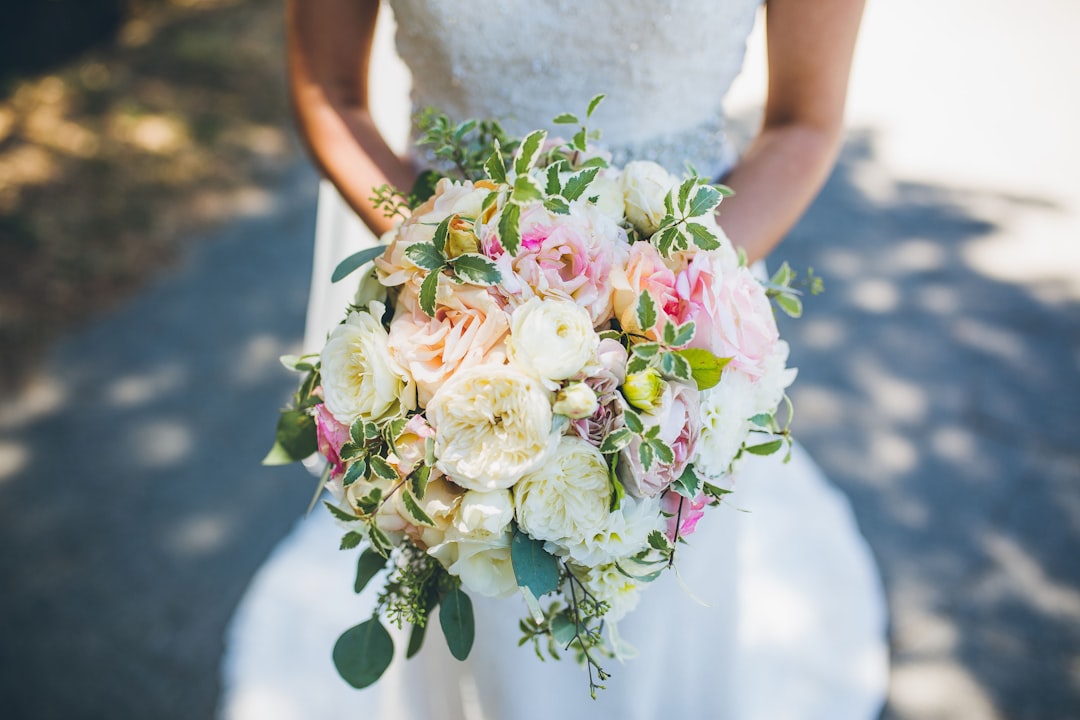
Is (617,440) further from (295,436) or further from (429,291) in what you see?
(295,436)

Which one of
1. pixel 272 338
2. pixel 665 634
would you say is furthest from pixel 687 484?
pixel 272 338

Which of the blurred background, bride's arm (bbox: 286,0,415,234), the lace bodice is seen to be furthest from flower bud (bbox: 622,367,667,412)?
the blurred background

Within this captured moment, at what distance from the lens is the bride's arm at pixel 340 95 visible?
175 centimetres

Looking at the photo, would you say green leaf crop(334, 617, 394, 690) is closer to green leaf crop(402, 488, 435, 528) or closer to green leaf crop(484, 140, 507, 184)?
green leaf crop(402, 488, 435, 528)

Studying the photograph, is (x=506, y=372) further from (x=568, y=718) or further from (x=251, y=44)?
(x=251, y=44)

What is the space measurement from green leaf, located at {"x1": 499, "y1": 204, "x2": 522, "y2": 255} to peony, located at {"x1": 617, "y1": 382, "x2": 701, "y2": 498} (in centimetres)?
26

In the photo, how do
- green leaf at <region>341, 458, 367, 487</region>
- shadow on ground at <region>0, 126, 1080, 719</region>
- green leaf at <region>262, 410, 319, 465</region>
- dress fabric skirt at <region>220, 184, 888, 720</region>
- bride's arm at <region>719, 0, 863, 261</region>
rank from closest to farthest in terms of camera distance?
1. green leaf at <region>341, 458, 367, 487</region>
2. green leaf at <region>262, 410, 319, 465</region>
3. bride's arm at <region>719, 0, 863, 261</region>
4. dress fabric skirt at <region>220, 184, 888, 720</region>
5. shadow on ground at <region>0, 126, 1080, 719</region>

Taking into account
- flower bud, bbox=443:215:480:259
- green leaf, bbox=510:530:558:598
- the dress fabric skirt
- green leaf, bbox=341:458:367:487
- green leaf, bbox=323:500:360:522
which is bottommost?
the dress fabric skirt

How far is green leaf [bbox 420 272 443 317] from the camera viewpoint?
1000 mm

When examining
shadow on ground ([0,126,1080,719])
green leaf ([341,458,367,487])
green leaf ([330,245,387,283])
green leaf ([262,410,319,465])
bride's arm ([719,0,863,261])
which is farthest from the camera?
shadow on ground ([0,126,1080,719])

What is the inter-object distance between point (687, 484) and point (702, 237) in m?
0.32

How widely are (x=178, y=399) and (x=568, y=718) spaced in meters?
1.92

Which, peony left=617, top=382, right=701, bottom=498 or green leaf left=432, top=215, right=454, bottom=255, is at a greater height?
green leaf left=432, top=215, right=454, bottom=255

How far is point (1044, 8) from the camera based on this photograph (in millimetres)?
4453
